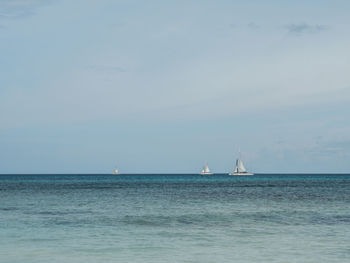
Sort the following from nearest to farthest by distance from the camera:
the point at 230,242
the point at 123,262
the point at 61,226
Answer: the point at 123,262, the point at 230,242, the point at 61,226

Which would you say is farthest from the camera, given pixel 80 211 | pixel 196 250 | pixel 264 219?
pixel 80 211

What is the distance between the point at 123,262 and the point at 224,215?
2136 cm

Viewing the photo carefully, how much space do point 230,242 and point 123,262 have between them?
7.38 m

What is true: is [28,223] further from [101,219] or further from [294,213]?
[294,213]

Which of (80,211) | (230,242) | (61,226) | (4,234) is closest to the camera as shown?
(230,242)

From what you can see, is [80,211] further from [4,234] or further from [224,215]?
[4,234]

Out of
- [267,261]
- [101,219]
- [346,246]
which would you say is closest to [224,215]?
[101,219]

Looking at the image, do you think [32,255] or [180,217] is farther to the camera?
[180,217]

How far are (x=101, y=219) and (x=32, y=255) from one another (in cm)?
1581

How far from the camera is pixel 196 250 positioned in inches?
994

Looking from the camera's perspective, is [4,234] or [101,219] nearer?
[4,234]

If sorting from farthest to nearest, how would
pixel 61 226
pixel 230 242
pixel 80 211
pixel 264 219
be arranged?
pixel 80 211 → pixel 264 219 → pixel 61 226 → pixel 230 242

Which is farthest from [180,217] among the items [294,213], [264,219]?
[294,213]

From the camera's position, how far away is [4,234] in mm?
30078
